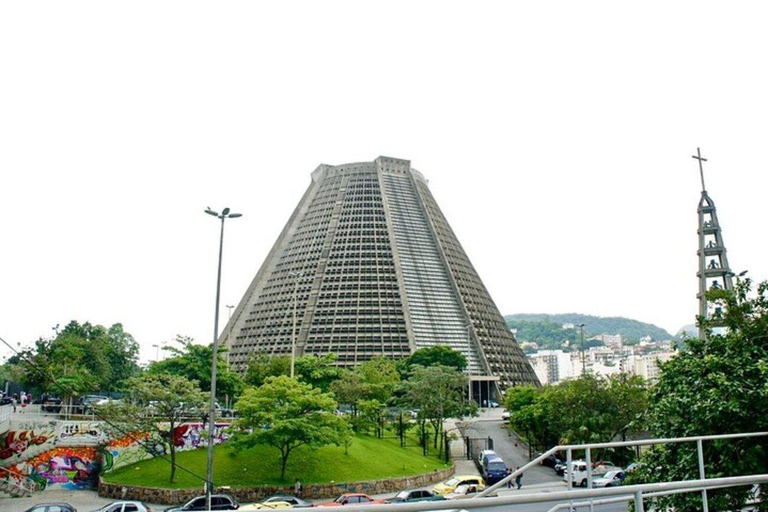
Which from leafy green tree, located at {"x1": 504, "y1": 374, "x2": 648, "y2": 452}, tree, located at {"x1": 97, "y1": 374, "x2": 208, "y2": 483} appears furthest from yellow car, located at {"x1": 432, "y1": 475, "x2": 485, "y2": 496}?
tree, located at {"x1": 97, "y1": 374, "x2": 208, "y2": 483}

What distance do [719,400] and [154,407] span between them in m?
28.8

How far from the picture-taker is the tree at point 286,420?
32094 mm

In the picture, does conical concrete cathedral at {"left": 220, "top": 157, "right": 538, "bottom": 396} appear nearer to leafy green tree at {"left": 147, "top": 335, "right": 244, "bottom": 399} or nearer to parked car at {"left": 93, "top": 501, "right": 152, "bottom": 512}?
leafy green tree at {"left": 147, "top": 335, "right": 244, "bottom": 399}

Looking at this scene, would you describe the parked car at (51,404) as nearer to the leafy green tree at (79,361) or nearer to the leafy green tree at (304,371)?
the leafy green tree at (79,361)

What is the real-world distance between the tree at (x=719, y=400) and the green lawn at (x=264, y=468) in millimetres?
22731

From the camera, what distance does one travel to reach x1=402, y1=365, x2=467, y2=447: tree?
44.2m

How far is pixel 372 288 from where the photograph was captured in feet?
319

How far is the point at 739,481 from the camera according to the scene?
602 centimetres

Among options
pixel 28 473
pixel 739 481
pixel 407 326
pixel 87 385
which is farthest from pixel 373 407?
pixel 407 326

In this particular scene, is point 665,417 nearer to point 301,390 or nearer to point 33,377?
point 301,390

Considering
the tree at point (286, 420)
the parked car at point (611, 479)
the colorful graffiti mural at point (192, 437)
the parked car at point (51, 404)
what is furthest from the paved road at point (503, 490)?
the colorful graffiti mural at point (192, 437)

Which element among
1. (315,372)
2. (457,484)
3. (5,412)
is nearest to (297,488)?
(457,484)

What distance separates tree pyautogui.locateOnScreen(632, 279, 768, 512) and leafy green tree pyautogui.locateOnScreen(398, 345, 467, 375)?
65672mm

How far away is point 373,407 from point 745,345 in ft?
105
